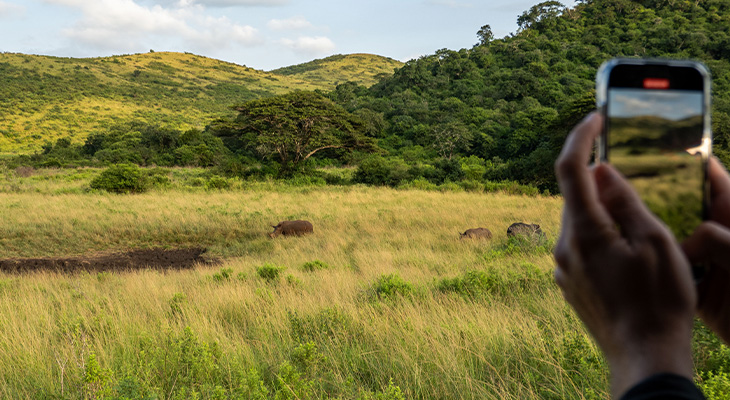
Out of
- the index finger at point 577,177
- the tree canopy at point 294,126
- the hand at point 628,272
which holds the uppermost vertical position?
the tree canopy at point 294,126

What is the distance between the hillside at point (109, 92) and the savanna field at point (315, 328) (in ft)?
183

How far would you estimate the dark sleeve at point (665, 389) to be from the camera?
2.31 feet

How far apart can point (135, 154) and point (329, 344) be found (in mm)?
38467

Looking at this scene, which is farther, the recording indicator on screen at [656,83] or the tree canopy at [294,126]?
the tree canopy at [294,126]

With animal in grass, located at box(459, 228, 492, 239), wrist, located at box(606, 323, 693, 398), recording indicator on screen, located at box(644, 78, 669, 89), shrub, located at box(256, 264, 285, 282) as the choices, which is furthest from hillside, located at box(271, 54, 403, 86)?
wrist, located at box(606, 323, 693, 398)

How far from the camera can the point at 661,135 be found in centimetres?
94

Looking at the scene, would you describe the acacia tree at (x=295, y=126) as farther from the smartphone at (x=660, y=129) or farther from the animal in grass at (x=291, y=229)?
the smartphone at (x=660, y=129)

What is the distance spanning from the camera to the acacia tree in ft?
91.6

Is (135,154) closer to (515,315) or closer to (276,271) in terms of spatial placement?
(276,271)

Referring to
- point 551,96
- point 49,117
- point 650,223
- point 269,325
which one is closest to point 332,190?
point 269,325

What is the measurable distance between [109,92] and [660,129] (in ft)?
326

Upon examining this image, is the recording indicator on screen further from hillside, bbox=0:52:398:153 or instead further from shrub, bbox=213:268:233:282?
hillside, bbox=0:52:398:153

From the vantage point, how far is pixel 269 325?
443 centimetres

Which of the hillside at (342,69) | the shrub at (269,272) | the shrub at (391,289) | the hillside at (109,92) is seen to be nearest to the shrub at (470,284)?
the shrub at (391,289)
